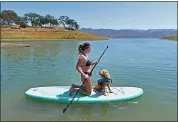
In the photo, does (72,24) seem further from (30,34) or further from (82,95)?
(82,95)

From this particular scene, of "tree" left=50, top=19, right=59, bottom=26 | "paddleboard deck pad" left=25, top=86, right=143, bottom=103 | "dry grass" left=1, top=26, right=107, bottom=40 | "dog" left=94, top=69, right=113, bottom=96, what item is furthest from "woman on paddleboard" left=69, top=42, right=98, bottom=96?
"tree" left=50, top=19, right=59, bottom=26

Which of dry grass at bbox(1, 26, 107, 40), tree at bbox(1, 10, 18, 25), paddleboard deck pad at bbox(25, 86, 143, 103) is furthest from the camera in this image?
tree at bbox(1, 10, 18, 25)

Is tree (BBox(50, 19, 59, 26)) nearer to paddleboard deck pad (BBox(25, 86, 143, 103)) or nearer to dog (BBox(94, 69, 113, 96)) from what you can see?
paddleboard deck pad (BBox(25, 86, 143, 103))

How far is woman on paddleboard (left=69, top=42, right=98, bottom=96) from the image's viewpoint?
9.17 meters

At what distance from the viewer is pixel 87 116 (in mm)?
8836

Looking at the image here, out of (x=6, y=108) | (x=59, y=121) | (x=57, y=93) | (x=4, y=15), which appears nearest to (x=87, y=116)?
(x=59, y=121)

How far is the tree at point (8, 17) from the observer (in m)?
107

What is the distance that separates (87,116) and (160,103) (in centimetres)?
317

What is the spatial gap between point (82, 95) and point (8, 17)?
10494 centimetres

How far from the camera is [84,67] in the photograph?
9.38 metres

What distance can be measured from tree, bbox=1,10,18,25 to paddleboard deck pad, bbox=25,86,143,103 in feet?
337

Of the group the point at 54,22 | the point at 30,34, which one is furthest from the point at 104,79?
the point at 54,22

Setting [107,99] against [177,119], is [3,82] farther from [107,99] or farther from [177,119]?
[177,119]

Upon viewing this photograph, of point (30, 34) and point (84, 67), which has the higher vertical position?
point (84, 67)
